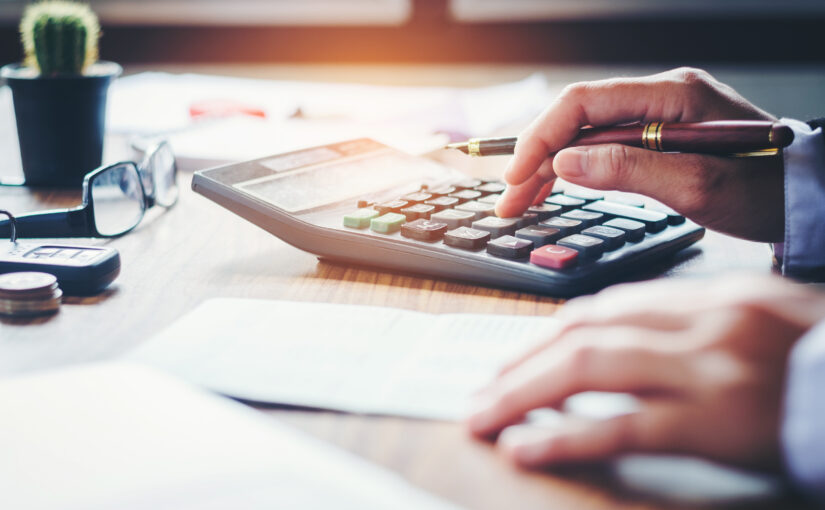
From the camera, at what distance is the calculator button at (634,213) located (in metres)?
0.63

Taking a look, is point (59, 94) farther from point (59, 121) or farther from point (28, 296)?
point (28, 296)

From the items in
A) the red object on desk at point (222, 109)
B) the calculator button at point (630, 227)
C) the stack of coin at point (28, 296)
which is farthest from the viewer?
the red object on desk at point (222, 109)

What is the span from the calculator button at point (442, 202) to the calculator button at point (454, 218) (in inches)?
0.6

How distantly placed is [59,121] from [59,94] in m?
0.03

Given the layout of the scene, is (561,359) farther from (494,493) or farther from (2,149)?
(2,149)

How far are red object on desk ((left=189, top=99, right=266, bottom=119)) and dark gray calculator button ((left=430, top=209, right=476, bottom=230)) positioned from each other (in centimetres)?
64

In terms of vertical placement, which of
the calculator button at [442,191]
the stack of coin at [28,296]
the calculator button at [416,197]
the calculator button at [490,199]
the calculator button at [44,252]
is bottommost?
the stack of coin at [28,296]

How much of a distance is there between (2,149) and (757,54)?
150cm

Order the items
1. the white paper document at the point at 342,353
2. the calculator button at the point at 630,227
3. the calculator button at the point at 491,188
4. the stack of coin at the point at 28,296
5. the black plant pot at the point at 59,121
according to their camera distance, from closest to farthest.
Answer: the white paper document at the point at 342,353
the stack of coin at the point at 28,296
the calculator button at the point at 630,227
the calculator button at the point at 491,188
the black plant pot at the point at 59,121

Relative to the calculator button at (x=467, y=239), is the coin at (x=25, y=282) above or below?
below

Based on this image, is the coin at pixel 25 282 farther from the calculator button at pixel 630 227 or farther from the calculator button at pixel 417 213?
the calculator button at pixel 630 227

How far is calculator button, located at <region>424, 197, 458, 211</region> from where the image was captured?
0.65m

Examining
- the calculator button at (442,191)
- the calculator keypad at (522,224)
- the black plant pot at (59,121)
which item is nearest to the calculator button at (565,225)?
the calculator keypad at (522,224)

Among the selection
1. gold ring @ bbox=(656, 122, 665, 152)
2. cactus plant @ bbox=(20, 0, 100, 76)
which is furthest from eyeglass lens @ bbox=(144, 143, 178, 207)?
gold ring @ bbox=(656, 122, 665, 152)
